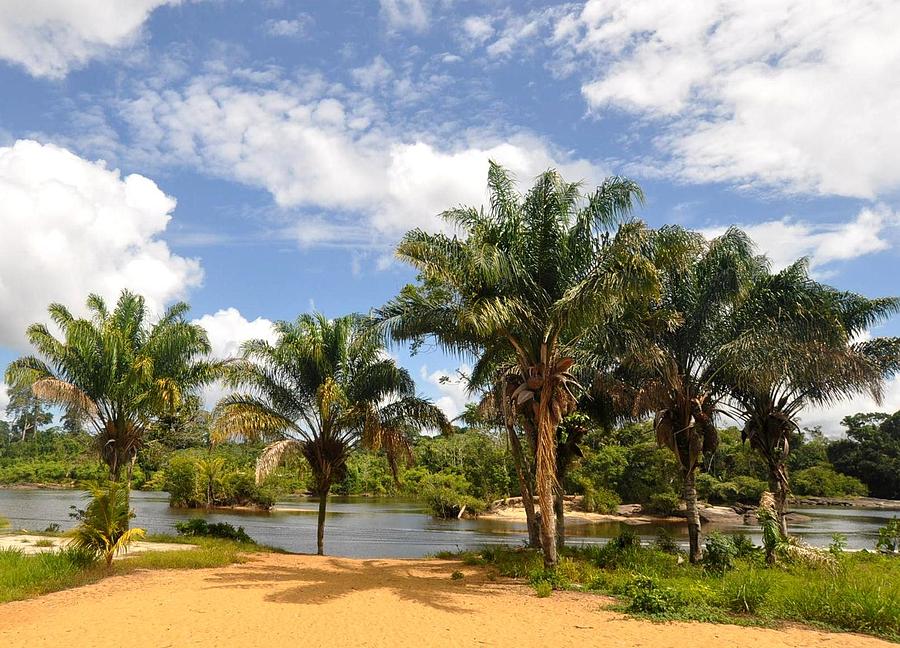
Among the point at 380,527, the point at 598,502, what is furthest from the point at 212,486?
the point at 598,502

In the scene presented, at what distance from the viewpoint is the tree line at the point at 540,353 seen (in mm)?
12961

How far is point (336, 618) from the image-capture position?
920 cm

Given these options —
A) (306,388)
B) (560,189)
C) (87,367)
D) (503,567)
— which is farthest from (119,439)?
(560,189)

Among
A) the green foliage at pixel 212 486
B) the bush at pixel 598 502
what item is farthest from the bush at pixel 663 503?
the green foliage at pixel 212 486

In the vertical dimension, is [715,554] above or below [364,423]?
below

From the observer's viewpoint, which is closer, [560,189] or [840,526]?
[560,189]

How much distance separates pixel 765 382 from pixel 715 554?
480 centimetres

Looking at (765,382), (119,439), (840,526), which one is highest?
(765,382)

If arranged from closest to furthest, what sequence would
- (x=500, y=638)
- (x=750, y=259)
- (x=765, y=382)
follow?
(x=500, y=638) < (x=765, y=382) < (x=750, y=259)

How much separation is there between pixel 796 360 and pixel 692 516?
186 inches

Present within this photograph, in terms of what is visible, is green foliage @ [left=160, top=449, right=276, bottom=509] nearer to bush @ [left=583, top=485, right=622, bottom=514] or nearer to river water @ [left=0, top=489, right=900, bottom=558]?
river water @ [left=0, top=489, right=900, bottom=558]

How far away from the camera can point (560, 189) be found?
44.9ft

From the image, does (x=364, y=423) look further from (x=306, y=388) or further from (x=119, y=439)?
(x=119, y=439)

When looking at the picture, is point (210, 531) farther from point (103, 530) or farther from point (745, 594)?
point (745, 594)
